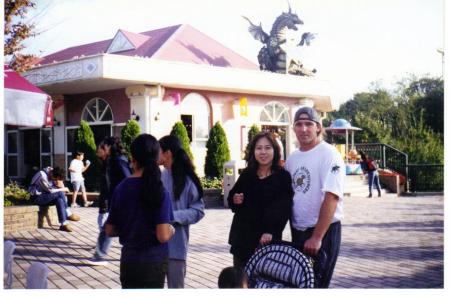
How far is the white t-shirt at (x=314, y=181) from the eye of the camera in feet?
7.77

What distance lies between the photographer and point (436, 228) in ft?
12.4

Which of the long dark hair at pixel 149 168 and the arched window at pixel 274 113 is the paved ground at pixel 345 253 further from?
the arched window at pixel 274 113

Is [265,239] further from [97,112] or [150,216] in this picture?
[97,112]

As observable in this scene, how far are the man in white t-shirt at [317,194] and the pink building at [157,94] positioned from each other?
18.5ft

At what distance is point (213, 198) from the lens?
8289 millimetres

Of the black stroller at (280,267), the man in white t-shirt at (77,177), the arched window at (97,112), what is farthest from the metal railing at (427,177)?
the arched window at (97,112)

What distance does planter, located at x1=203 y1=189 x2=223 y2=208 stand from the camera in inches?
323

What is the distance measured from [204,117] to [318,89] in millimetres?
2889

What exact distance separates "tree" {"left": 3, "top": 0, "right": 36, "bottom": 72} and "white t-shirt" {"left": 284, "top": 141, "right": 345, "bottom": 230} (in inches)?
112

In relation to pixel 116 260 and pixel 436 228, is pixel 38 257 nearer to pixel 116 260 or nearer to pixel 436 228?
pixel 116 260

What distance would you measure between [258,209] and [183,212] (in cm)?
41

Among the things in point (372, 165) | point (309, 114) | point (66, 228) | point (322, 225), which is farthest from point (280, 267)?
point (372, 165)

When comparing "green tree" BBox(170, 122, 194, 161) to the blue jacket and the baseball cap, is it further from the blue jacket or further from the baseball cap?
the baseball cap

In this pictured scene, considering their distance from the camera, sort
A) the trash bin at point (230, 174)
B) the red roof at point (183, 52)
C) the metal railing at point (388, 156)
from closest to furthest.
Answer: the metal railing at point (388, 156) → the red roof at point (183, 52) → the trash bin at point (230, 174)
